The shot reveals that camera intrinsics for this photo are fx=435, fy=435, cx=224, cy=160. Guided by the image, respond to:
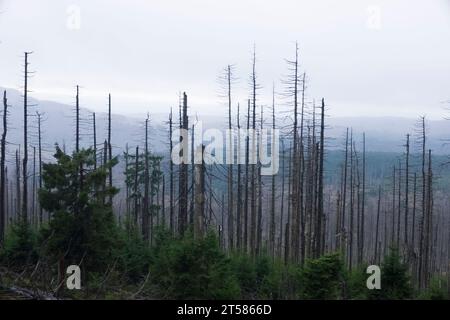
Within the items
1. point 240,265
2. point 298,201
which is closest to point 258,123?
point 298,201

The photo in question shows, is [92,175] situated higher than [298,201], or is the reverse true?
[92,175]

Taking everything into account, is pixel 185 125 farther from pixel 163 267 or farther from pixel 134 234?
pixel 163 267

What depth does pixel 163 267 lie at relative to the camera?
488 inches

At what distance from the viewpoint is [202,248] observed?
11.5 metres

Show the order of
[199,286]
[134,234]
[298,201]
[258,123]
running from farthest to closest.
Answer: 1. [258,123]
2. [298,201]
3. [134,234]
4. [199,286]

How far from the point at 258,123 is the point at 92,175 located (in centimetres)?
1486

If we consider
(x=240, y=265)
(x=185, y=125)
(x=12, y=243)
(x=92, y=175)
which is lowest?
(x=240, y=265)
